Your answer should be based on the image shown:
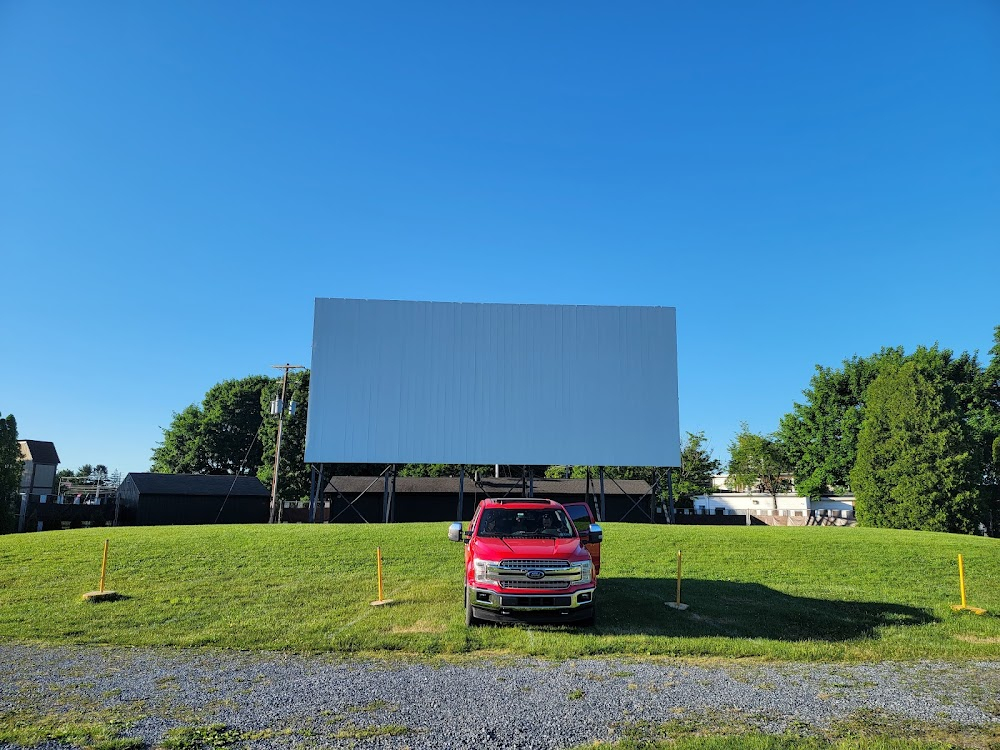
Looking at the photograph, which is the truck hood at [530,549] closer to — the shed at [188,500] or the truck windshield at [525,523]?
the truck windshield at [525,523]

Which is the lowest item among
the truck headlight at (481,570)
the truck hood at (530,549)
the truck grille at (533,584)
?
the truck grille at (533,584)

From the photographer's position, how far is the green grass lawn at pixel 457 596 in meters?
11.1

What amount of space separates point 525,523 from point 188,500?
40.9m

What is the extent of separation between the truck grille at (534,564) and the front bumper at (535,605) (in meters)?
0.37

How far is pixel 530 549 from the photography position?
36.1 feet

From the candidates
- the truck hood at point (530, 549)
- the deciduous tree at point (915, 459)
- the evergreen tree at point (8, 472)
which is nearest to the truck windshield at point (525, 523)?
the truck hood at point (530, 549)

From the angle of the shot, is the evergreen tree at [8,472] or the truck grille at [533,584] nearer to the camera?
the truck grille at [533,584]

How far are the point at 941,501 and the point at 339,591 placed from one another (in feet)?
108

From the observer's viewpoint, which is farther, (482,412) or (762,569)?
(482,412)

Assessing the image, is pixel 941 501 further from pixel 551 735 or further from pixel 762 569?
pixel 551 735

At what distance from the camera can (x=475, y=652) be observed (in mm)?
10328

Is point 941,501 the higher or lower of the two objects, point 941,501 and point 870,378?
the lower

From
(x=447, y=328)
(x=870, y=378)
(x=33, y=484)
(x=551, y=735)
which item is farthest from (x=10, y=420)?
(x=870, y=378)

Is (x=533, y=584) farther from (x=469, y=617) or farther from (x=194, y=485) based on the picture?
(x=194, y=485)
